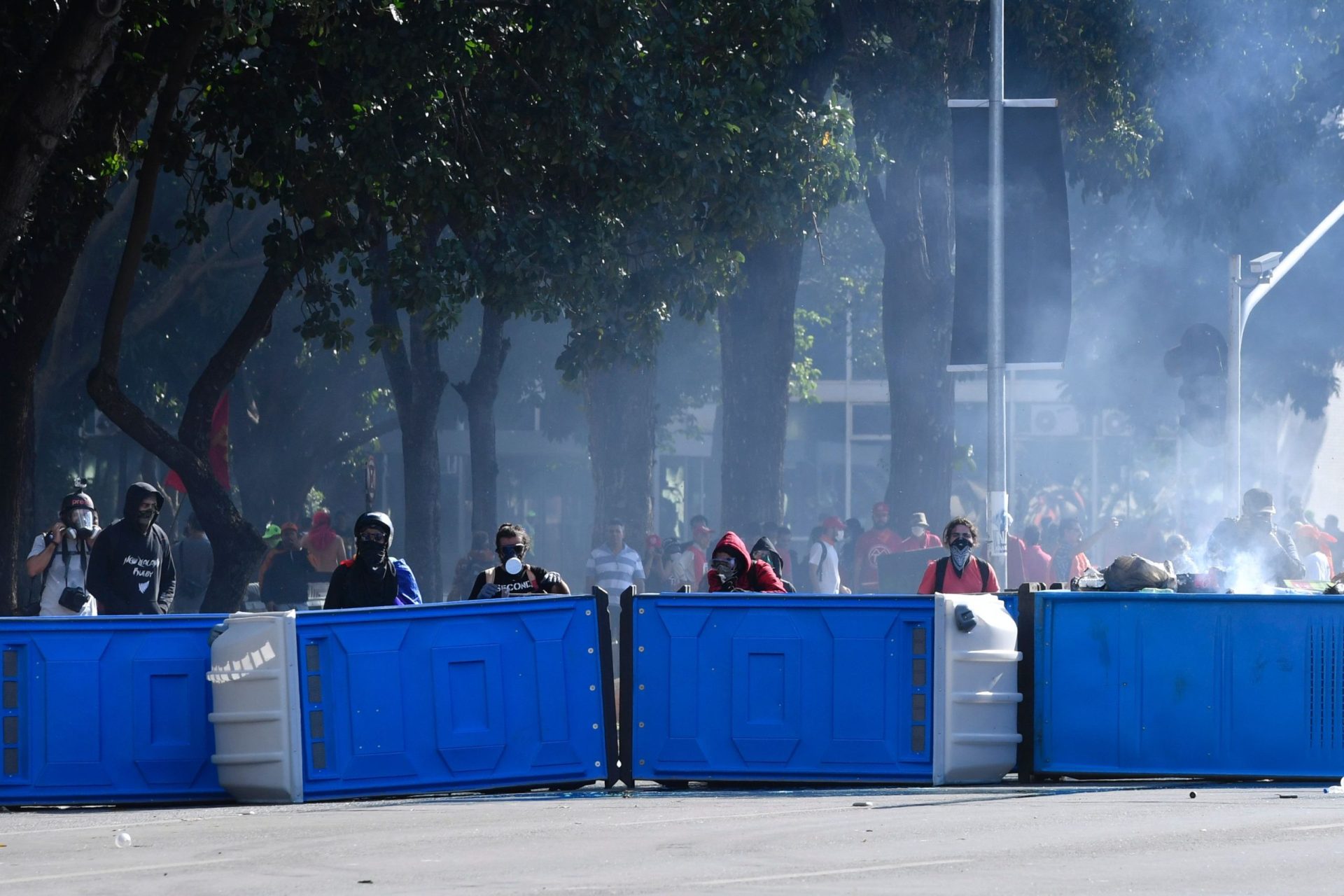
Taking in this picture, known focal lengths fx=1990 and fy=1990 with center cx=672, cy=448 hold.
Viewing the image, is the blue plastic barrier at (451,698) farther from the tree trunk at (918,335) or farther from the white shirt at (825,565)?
the tree trunk at (918,335)

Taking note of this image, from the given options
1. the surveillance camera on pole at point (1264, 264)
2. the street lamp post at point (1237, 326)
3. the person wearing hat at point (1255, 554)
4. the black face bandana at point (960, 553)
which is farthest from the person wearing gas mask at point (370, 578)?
the surveillance camera on pole at point (1264, 264)

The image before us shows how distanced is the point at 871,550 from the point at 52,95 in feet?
42.8

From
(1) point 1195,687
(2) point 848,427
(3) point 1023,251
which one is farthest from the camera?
(2) point 848,427

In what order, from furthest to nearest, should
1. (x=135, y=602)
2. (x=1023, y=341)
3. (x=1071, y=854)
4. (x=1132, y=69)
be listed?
(x=1132, y=69) < (x=1023, y=341) < (x=135, y=602) < (x=1071, y=854)

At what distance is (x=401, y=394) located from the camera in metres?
19.7

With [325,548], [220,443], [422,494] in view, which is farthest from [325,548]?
[422,494]

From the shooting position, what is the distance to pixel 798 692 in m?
10.4

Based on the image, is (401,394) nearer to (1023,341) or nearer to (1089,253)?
(1023,341)

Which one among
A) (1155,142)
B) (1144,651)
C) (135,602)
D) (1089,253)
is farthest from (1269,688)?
(1089,253)

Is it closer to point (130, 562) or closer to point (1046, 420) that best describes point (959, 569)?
point (130, 562)

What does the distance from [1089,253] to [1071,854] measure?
26679 mm

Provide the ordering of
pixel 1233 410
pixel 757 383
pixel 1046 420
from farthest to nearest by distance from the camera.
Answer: pixel 1046 420
pixel 757 383
pixel 1233 410

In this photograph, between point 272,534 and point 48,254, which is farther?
point 272,534

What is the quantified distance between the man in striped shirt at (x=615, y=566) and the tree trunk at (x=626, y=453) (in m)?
2.76
